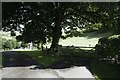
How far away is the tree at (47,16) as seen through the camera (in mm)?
24484

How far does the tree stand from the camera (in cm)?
2448

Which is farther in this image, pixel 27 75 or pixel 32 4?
pixel 32 4

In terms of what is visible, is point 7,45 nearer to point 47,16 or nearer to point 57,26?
point 57,26

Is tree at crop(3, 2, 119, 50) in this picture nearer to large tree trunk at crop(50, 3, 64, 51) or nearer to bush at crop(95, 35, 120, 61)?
large tree trunk at crop(50, 3, 64, 51)

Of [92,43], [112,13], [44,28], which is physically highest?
[112,13]

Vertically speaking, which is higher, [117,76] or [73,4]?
[73,4]

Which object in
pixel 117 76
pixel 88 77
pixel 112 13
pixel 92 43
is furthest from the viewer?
pixel 92 43

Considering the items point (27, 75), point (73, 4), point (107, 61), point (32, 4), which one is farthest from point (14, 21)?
point (27, 75)

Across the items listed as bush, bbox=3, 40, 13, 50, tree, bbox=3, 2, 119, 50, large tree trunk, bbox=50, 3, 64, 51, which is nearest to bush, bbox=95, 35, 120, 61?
tree, bbox=3, 2, 119, 50

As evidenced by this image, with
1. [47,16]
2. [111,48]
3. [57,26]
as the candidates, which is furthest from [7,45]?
[111,48]

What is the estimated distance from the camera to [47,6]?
82.4 ft

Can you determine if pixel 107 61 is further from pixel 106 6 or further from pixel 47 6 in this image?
pixel 47 6

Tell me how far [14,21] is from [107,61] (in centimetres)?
1223

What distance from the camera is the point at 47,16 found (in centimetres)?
2561
